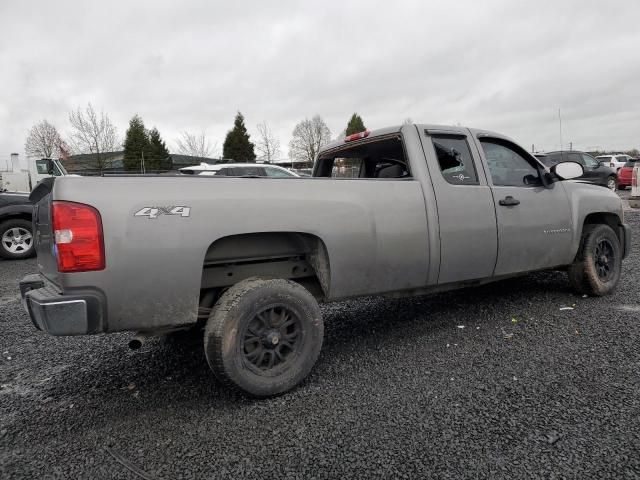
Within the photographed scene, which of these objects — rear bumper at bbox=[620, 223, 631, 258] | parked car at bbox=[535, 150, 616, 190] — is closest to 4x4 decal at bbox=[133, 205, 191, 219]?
rear bumper at bbox=[620, 223, 631, 258]

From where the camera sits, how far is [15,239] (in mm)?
8391

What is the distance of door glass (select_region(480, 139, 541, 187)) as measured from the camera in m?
3.84

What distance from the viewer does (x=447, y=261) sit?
325cm

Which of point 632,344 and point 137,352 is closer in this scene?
point 632,344

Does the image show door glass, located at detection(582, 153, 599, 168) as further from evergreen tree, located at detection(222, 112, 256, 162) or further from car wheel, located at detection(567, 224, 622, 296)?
evergreen tree, located at detection(222, 112, 256, 162)

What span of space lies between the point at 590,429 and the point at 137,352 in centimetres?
320

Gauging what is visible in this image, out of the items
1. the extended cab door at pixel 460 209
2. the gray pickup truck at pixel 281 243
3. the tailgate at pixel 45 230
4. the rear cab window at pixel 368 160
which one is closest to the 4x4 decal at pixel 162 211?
the gray pickup truck at pixel 281 243

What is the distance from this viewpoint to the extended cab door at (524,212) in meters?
3.64

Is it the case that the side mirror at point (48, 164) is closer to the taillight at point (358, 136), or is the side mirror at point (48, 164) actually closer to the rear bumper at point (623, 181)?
the taillight at point (358, 136)

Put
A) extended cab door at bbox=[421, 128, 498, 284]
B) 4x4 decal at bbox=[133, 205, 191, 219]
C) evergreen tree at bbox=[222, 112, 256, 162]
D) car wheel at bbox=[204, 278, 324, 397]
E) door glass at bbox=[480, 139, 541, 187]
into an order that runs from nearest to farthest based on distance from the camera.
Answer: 4x4 decal at bbox=[133, 205, 191, 219]
car wheel at bbox=[204, 278, 324, 397]
extended cab door at bbox=[421, 128, 498, 284]
door glass at bbox=[480, 139, 541, 187]
evergreen tree at bbox=[222, 112, 256, 162]

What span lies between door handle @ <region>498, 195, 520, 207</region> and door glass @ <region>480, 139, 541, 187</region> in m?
0.17

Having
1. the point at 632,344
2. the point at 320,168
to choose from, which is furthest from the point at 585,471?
the point at 320,168

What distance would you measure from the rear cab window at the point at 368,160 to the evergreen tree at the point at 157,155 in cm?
3314

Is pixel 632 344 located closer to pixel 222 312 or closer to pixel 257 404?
pixel 257 404
